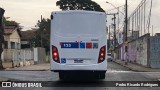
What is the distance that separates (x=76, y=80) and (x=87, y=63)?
227 cm

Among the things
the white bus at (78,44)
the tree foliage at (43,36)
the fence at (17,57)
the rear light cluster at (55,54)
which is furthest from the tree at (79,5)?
the rear light cluster at (55,54)

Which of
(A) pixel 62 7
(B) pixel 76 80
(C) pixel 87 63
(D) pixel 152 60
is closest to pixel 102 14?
(C) pixel 87 63

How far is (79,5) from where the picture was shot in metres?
76.1

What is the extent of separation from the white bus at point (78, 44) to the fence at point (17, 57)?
2425cm

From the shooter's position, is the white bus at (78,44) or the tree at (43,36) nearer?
the white bus at (78,44)

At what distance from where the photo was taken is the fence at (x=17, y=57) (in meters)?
43.2

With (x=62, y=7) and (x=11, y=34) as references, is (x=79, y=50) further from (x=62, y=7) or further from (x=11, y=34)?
(x=62, y=7)

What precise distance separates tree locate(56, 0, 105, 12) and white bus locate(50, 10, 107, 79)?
186 feet

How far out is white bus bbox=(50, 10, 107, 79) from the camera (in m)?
18.8

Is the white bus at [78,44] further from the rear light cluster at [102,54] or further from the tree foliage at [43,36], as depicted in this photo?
the tree foliage at [43,36]

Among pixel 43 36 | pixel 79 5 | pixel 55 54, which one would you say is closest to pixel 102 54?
pixel 55 54

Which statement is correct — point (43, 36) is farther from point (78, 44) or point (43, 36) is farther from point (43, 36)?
point (78, 44)

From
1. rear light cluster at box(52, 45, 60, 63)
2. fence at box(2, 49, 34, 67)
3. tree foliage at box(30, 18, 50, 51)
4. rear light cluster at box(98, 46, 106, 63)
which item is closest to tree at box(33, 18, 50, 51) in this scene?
tree foliage at box(30, 18, 50, 51)

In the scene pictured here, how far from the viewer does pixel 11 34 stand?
60.0 m
